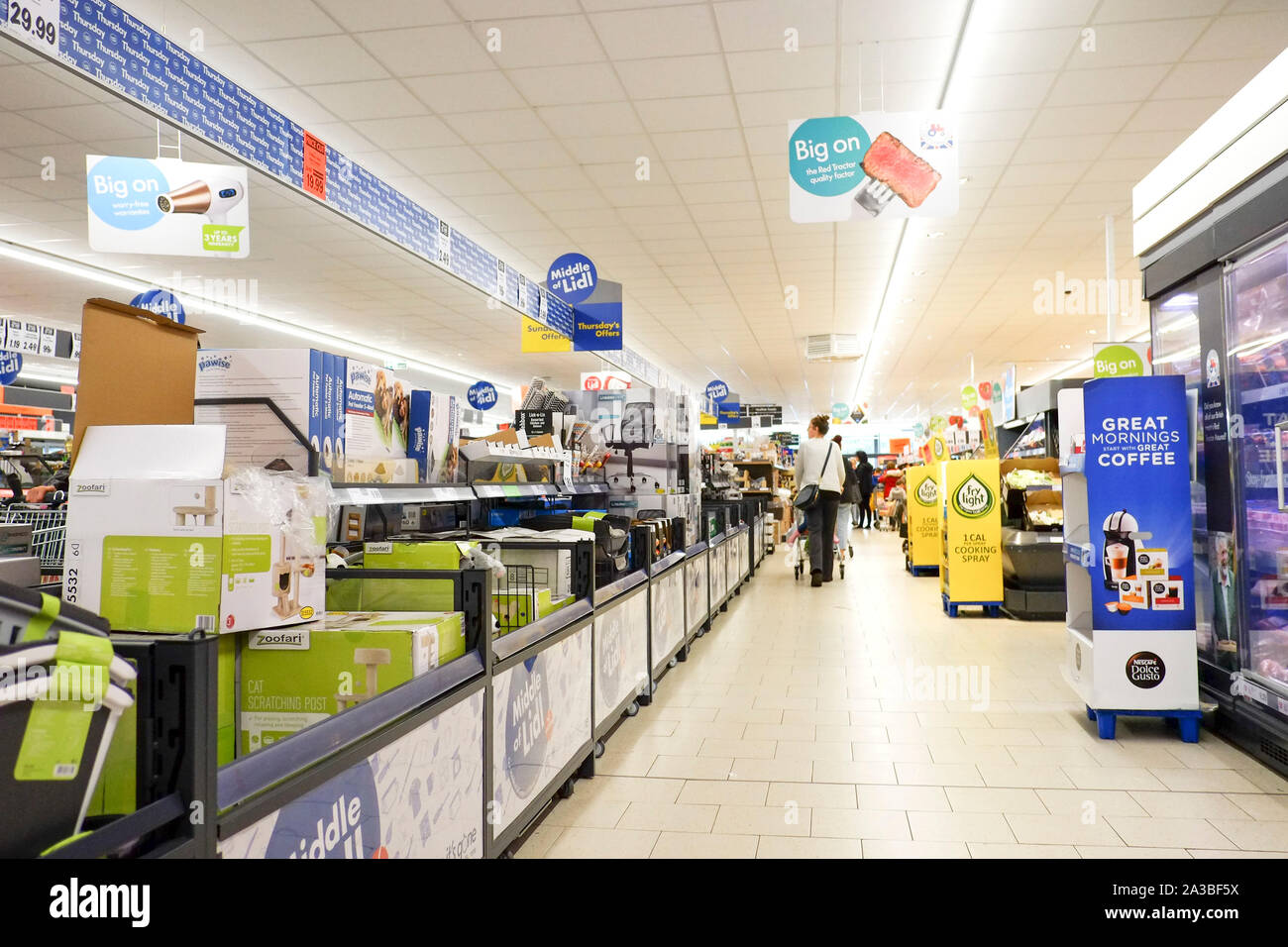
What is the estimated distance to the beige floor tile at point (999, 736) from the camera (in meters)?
3.86

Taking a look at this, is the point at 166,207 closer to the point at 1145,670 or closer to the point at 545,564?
the point at 545,564

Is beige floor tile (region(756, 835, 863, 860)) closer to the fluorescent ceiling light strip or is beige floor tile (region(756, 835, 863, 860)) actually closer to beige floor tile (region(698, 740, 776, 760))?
beige floor tile (region(698, 740, 776, 760))

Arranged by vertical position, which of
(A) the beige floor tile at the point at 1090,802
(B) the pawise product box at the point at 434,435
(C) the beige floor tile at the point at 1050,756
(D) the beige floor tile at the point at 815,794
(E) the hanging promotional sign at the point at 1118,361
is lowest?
(D) the beige floor tile at the point at 815,794

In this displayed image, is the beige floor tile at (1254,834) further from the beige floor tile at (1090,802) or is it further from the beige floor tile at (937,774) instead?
the beige floor tile at (937,774)

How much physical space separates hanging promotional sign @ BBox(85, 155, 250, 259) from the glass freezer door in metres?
5.39

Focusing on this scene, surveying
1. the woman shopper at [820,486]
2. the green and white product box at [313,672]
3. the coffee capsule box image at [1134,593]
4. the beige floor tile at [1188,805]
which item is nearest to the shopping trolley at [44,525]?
the green and white product box at [313,672]

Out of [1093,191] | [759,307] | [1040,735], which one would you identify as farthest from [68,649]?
[759,307]

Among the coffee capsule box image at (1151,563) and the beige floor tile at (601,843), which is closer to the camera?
the beige floor tile at (601,843)

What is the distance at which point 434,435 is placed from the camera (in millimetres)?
3182

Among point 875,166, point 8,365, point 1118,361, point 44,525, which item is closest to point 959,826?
point 875,166

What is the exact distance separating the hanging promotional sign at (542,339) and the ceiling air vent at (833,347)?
514 centimetres

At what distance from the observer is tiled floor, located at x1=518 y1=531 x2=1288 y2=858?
2785mm

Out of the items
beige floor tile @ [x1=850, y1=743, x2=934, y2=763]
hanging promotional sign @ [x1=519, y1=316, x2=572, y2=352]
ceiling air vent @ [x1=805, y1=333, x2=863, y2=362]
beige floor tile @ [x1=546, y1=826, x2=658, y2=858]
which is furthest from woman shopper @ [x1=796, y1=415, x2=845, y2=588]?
beige floor tile @ [x1=546, y1=826, x2=658, y2=858]
